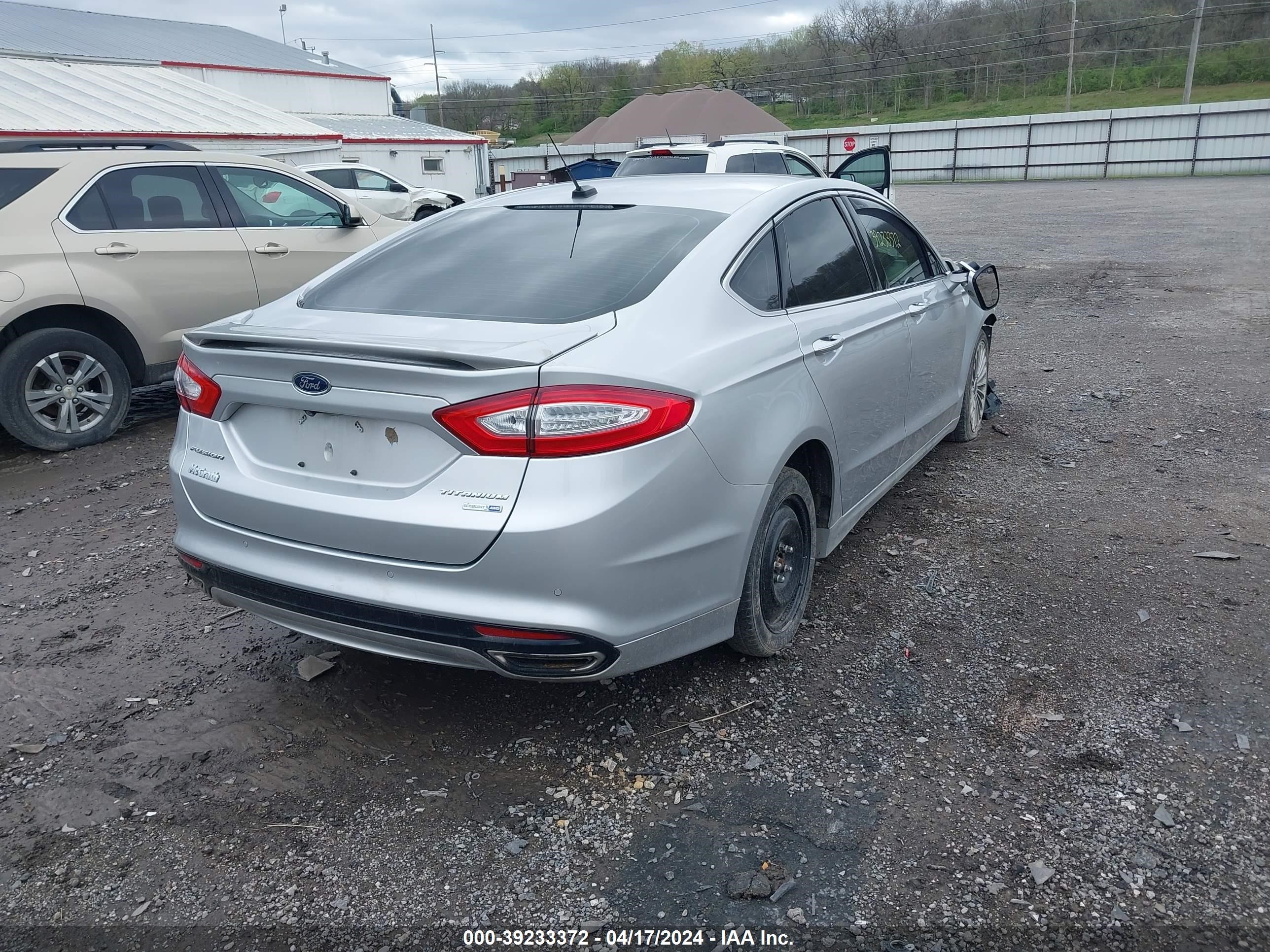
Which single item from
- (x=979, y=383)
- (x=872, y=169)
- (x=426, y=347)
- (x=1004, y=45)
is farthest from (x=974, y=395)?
(x=1004, y=45)

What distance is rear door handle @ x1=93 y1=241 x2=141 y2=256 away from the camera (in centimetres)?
647

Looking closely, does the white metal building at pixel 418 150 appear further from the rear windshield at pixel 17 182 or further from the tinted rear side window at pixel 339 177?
the rear windshield at pixel 17 182

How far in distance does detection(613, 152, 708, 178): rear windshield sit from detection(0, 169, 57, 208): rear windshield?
745cm

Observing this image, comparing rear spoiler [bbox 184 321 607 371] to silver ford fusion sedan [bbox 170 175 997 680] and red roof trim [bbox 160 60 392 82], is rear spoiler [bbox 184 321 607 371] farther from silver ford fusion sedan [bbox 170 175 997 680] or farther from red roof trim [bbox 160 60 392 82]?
red roof trim [bbox 160 60 392 82]

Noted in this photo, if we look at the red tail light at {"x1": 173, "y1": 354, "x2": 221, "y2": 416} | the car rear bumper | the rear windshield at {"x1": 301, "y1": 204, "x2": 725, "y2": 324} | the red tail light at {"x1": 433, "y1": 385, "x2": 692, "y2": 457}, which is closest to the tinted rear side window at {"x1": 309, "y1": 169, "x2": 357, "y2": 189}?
the rear windshield at {"x1": 301, "y1": 204, "x2": 725, "y2": 324}

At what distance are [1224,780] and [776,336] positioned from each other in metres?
1.92

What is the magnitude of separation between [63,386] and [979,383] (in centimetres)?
589

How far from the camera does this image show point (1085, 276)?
12.6 metres

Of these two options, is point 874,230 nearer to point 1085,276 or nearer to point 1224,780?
point 1224,780

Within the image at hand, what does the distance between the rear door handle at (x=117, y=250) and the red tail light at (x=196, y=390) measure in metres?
3.87

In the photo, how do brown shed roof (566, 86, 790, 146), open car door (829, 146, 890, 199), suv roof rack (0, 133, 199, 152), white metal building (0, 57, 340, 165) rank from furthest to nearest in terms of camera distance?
brown shed roof (566, 86, 790, 146), white metal building (0, 57, 340, 165), open car door (829, 146, 890, 199), suv roof rack (0, 133, 199, 152)

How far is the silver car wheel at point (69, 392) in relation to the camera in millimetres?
6277

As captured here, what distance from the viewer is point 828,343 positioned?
3.65 meters

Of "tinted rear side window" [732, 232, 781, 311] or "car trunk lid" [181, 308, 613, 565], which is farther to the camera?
"tinted rear side window" [732, 232, 781, 311]
